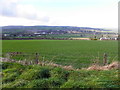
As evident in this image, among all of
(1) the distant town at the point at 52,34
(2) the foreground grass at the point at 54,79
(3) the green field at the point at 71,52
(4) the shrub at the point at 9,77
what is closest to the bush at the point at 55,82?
(2) the foreground grass at the point at 54,79

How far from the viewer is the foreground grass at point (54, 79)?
7559mm

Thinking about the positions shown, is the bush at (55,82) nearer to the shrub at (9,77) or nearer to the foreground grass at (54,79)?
the foreground grass at (54,79)

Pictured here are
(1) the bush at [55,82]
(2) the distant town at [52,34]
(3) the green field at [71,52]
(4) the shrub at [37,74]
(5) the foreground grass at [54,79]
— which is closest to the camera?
(5) the foreground grass at [54,79]

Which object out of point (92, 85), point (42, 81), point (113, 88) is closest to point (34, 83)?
point (42, 81)

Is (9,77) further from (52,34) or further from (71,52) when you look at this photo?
(52,34)

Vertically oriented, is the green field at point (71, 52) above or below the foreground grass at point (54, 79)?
below

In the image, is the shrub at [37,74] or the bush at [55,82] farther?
the shrub at [37,74]

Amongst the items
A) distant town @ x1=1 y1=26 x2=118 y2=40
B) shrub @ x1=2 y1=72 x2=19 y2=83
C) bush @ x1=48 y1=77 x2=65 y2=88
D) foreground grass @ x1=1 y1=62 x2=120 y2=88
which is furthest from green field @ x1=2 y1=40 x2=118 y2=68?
distant town @ x1=1 y1=26 x2=118 y2=40

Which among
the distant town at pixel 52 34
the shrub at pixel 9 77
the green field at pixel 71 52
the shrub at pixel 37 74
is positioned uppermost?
the distant town at pixel 52 34

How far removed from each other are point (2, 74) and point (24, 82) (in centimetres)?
227

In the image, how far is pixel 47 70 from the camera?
31.8ft

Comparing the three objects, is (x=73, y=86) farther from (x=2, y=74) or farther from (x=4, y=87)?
(x=2, y=74)

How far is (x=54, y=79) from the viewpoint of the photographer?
8.24m

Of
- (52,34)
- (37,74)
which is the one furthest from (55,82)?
(52,34)
